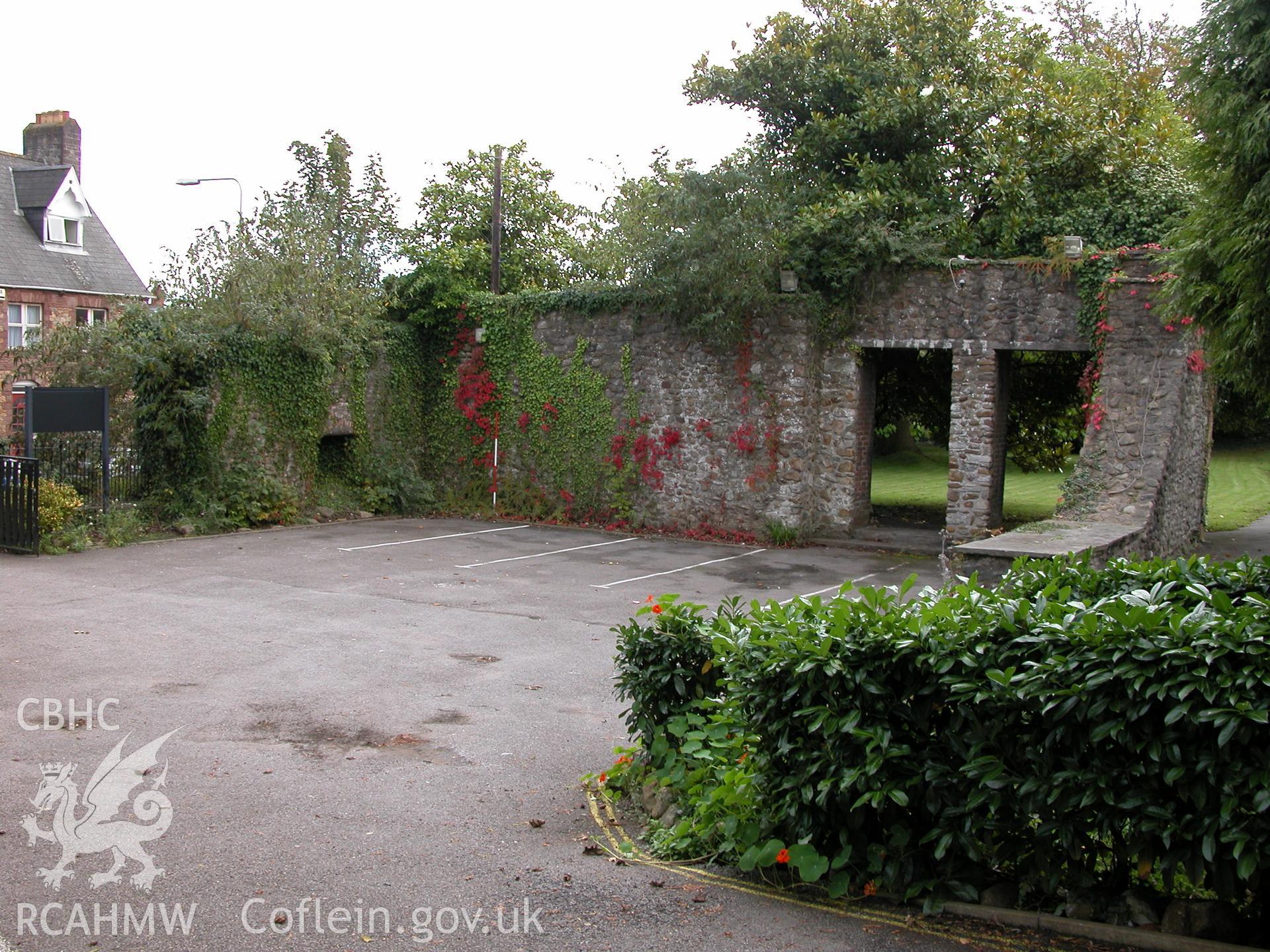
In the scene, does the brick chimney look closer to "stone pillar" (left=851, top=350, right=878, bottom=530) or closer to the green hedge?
"stone pillar" (left=851, top=350, right=878, bottom=530)

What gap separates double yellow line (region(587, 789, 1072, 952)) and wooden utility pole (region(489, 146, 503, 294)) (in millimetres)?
17772

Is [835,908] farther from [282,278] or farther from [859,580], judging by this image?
[282,278]

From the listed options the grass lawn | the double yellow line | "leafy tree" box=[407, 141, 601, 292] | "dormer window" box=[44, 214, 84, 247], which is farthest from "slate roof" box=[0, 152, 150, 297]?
the double yellow line

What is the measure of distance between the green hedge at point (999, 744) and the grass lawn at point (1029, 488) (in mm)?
14180

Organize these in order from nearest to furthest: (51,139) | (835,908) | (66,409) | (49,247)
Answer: (835,908) < (66,409) < (49,247) < (51,139)

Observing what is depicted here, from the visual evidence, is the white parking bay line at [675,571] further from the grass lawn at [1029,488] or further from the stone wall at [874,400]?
the grass lawn at [1029,488]

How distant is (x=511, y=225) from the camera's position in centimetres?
2433

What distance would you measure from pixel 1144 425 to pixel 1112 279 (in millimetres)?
2230

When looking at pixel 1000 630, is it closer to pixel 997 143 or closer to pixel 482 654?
pixel 482 654

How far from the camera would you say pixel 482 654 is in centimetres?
946

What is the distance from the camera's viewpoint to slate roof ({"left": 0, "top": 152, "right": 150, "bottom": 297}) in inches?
1160

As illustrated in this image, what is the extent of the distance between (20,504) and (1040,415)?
16.9m

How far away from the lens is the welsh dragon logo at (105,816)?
4.62m

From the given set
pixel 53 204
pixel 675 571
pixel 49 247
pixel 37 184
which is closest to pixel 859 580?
pixel 675 571
